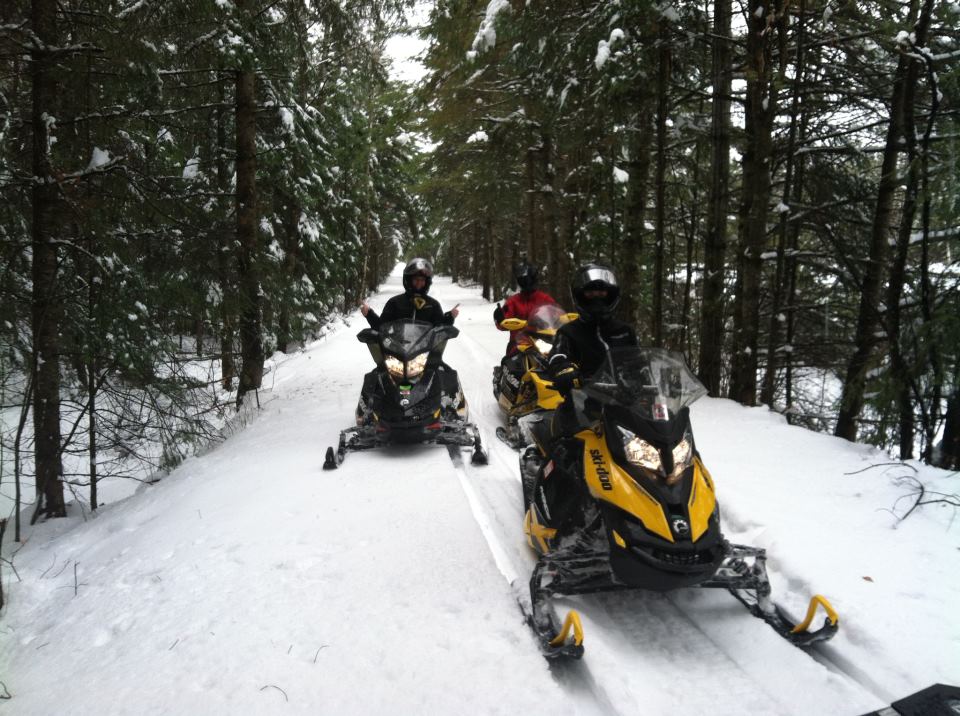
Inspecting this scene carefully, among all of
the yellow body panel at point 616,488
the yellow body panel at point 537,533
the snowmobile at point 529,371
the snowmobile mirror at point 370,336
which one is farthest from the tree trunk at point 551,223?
the yellow body panel at point 616,488

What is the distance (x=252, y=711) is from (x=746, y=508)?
3721 millimetres

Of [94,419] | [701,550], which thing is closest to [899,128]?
[701,550]

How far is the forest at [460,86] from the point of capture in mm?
5375

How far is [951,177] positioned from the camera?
Result: 4238 millimetres

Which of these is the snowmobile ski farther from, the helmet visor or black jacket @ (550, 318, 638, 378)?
the helmet visor

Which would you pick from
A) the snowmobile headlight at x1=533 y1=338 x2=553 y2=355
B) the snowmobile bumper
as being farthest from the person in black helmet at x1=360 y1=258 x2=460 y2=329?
the snowmobile bumper

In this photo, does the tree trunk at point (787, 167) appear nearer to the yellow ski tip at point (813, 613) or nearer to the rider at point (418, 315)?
the rider at point (418, 315)

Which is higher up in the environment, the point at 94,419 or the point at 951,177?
the point at 951,177

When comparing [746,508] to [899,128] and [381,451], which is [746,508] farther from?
[899,128]

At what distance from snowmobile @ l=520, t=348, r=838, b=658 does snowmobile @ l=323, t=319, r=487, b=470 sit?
8.41 ft

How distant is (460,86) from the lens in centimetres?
1330

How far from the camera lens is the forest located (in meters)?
5.38

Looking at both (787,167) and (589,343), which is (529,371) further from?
(787,167)

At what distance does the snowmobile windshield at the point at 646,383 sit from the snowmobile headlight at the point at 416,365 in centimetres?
305
